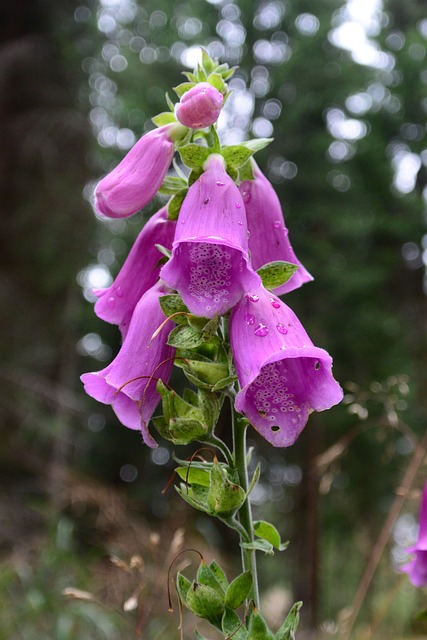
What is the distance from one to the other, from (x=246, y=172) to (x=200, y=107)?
0.12m

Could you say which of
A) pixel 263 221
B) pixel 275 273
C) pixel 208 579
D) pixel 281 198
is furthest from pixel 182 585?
pixel 281 198

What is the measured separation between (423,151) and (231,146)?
7510 mm

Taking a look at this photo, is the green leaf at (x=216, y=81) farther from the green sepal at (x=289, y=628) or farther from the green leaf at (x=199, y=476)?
the green sepal at (x=289, y=628)

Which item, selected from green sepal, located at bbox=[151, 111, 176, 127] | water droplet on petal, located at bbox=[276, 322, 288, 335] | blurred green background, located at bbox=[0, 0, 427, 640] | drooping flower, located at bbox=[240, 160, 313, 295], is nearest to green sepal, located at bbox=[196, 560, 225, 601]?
water droplet on petal, located at bbox=[276, 322, 288, 335]

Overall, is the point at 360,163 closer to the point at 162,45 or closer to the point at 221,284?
the point at 162,45

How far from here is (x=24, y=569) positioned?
2947 millimetres

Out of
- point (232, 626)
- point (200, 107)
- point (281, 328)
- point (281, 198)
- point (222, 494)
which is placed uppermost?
point (200, 107)

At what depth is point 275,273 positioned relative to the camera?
27.8 inches

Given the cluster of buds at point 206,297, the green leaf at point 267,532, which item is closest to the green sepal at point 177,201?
the cluster of buds at point 206,297

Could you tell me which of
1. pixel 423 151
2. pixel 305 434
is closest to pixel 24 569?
pixel 305 434

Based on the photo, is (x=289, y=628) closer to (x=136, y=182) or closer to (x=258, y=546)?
(x=258, y=546)

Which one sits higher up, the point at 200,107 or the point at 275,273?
the point at 200,107

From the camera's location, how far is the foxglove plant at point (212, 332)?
63 cm

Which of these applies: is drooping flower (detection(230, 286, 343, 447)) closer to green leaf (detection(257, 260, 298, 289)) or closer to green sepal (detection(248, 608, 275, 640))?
green leaf (detection(257, 260, 298, 289))
